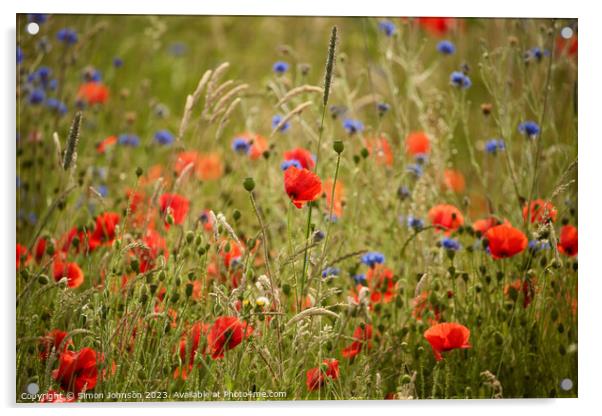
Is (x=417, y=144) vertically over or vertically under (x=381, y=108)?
under

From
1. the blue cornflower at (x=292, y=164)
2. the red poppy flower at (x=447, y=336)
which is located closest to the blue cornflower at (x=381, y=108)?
the blue cornflower at (x=292, y=164)

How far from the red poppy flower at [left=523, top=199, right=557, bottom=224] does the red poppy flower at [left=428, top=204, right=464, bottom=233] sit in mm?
196

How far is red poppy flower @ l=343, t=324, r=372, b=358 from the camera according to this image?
2.85 meters

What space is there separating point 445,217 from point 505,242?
24cm

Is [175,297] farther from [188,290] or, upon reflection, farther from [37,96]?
[37,96]

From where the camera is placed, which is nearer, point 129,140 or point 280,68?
point 280,68

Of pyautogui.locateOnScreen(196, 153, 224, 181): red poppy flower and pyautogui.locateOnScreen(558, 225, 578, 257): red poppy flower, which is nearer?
pyautogui.locateOnScreen(558, 225, 578, 257): red poppy flower

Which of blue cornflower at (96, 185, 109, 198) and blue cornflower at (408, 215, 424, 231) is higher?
blue cornflower at (96, 185, 109, 198)

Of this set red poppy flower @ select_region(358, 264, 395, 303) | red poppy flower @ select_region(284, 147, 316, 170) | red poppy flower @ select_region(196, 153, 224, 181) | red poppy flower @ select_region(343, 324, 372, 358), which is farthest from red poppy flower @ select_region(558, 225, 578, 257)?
red poppy flower @ select_region(196, 153, 224, 181)

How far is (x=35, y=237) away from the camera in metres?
2.83

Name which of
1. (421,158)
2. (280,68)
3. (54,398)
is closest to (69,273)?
(54,398)

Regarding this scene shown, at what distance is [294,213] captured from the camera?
311cm

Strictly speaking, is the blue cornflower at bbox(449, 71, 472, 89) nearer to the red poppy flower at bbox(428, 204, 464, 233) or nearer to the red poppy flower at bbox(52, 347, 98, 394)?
the red poppy flower at bbox(428, 204, 464, 233)

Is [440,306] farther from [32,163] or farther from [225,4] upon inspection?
[32,163]
